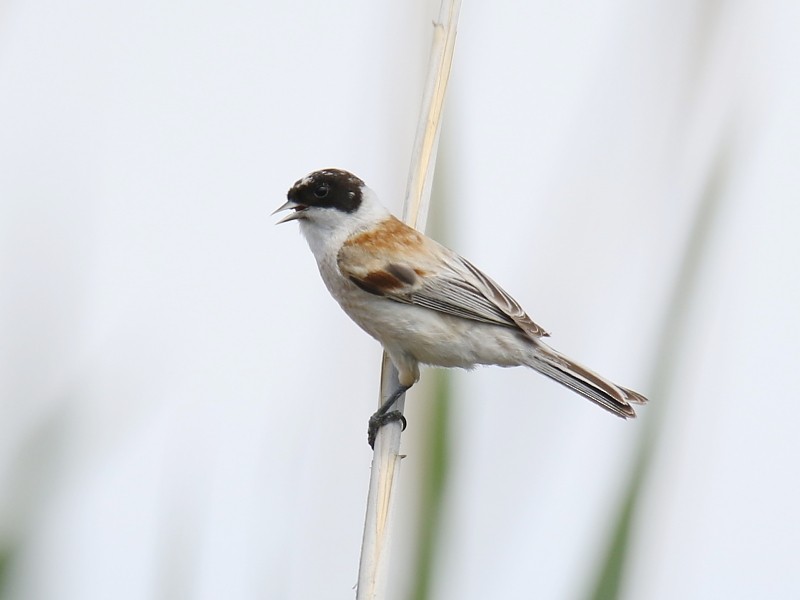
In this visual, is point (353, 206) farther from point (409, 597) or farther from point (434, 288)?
point (409, 597)

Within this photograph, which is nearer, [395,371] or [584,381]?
[584,381]

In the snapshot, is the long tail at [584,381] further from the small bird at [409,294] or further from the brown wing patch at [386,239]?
the brown wing patch at [386,239]

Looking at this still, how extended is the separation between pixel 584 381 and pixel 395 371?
1.61 ft

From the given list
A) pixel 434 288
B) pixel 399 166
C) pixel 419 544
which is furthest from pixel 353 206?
pixel 419 544

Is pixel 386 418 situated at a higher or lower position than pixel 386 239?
lower

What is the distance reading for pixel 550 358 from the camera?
2.13 meters

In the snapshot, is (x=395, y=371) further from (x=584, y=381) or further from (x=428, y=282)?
(x=584, y=381)

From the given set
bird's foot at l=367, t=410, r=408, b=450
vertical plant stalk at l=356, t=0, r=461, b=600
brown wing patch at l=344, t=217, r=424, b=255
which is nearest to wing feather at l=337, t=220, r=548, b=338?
brown wing patch at l=344, t=217, r=424, b=255

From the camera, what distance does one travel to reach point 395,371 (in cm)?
222

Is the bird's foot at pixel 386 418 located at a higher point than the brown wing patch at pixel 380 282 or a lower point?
lower

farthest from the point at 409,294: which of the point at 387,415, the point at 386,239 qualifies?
the point at 387,415

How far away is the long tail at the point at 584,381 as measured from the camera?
193cm

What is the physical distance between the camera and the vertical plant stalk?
1.33 meters

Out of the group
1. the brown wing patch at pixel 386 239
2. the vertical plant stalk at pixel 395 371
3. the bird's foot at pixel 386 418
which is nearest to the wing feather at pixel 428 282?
the brown wing patch at pixel 386 239
